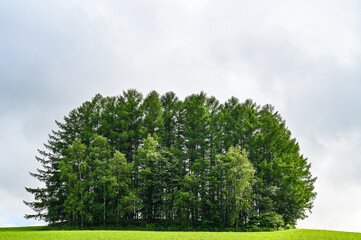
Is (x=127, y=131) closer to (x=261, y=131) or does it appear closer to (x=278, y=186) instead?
(x=261, y=131)

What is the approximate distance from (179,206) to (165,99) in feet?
65.3

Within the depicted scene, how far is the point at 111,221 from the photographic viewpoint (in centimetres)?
3959

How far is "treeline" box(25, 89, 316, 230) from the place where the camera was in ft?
123

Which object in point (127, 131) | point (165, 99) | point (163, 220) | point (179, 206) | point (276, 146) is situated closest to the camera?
point (179, 206)

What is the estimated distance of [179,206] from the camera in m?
36.7

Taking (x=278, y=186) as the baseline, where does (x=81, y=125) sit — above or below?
above

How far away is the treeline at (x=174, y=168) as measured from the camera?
123 ft

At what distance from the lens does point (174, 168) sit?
133ft

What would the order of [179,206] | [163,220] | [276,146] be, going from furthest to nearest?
[276,146] < [163,220] < [179,206]

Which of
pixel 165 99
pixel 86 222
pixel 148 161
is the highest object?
pixel 165 99

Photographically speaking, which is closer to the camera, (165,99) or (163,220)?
(163,220)

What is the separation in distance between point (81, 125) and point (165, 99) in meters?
15.1

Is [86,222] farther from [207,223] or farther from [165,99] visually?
[165,99]

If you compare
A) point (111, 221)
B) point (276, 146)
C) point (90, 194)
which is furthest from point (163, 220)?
point (276, 146)
